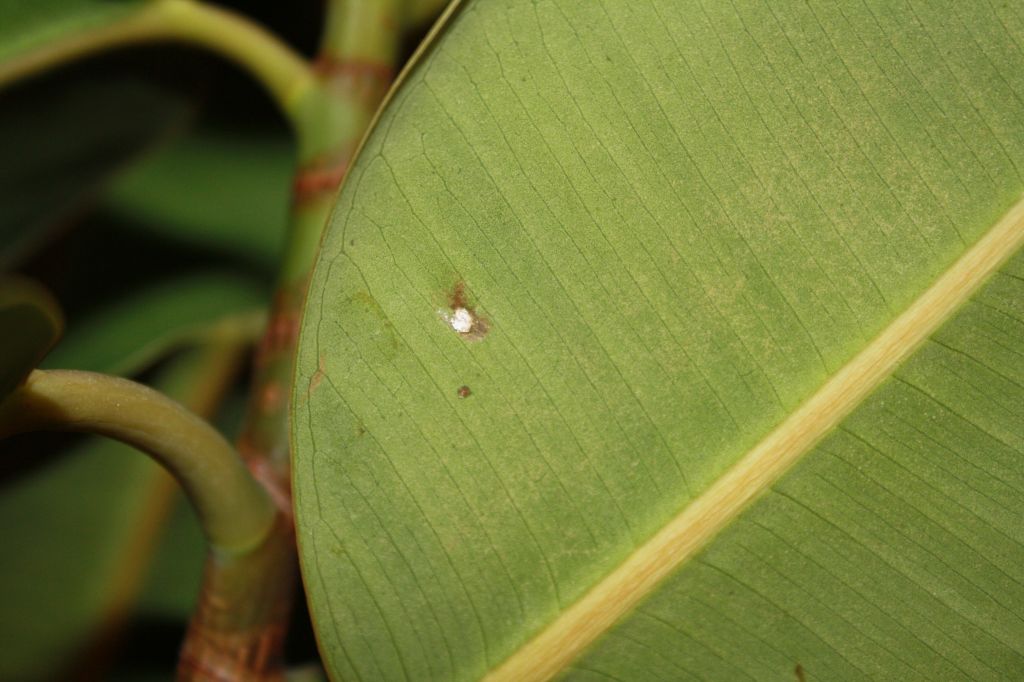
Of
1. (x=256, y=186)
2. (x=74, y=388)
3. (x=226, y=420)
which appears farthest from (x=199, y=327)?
(x=74, y=388)

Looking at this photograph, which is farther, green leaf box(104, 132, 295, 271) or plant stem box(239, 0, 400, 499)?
green leaf box(104, 132, 295, 271)

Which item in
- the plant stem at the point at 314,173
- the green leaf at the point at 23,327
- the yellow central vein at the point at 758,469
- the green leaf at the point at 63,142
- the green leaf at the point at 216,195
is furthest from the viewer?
the green leaf at the point at 216,195

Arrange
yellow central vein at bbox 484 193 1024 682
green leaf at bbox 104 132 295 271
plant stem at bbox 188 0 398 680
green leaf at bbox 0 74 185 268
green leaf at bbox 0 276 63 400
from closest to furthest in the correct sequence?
green leaf at bbox 0 276 63 400 → yellow central vein at bbox 484 193 1024 682 → plant stem at bbox 188 0 398 680 → green leaf at bbox 0 74 185 268 → green leaf at bbox 104 132 295 271

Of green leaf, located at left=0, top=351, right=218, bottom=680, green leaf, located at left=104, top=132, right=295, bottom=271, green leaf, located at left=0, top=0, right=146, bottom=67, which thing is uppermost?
green leaf, located at left=104, top=132, right=295, bottom=271

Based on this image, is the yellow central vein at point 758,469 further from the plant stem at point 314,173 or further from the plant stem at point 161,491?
the plant stem at point 161,491

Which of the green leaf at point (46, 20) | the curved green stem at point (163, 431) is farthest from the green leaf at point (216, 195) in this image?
the curved green stem at point (163, 431)

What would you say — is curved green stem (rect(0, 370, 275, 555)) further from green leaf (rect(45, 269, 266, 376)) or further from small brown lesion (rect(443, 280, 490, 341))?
green leaf (rect(45, 269, 266, 376))

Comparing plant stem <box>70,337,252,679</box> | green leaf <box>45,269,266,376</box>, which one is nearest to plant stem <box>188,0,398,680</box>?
green leaf <box>45,269,266,376</box>

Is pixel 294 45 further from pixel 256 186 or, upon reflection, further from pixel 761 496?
pixel 761 496

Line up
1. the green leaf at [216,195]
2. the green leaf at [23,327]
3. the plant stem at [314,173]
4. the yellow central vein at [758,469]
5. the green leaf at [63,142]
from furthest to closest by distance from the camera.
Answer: the green leaf at [216,195] → the green leaf at [63,142] → the plant stem at [314,173] → the yellow central vein at [758,469] → the green leaf at [23,327]
